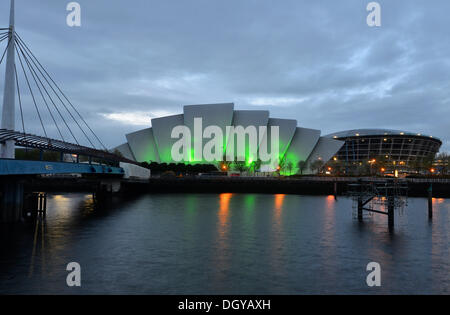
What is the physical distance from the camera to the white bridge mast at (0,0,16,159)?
79.2 feet

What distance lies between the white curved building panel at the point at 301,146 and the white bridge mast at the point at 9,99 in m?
96.5

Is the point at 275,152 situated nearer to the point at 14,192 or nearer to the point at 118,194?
the point at 118,194

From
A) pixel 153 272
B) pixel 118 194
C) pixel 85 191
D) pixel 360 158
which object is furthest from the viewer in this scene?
pixel 360 158

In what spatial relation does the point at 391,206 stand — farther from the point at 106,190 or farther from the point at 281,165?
the point at 281,165

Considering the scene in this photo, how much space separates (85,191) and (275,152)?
61.5 meters

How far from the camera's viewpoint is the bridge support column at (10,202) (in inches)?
1131

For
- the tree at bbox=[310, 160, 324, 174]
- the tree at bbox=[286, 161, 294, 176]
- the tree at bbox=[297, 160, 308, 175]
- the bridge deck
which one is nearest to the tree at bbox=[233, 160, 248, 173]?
the tree at bbox=[286, 161, 294, 176]

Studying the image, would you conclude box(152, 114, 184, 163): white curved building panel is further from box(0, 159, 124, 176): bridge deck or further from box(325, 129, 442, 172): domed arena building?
box(0, 159, 124, 176): bridge deck

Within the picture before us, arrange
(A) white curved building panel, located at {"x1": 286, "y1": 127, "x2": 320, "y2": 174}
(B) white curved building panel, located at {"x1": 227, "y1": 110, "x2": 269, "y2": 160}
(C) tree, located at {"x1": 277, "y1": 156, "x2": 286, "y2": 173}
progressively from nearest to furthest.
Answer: (C) tree, located at {"x1": 277, "y1": 156, "x2": 286, "y2": 173} → (B) white curved building panel, located at {"x1": 227, "y1": 110, "x2": 269, "y2": 160} → (A) white curved building panel, located at {"x1": 286, "y1": 127, "x2": 320, "y2": 174}

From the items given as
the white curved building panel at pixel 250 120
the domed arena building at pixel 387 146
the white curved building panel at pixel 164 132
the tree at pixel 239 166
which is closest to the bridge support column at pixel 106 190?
the white curved building panel at pixel 164 132

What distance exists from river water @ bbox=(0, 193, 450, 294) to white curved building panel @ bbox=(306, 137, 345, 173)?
269 feet

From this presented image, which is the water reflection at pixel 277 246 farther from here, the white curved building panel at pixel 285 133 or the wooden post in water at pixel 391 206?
the white curved building panel at pixel 285 133
